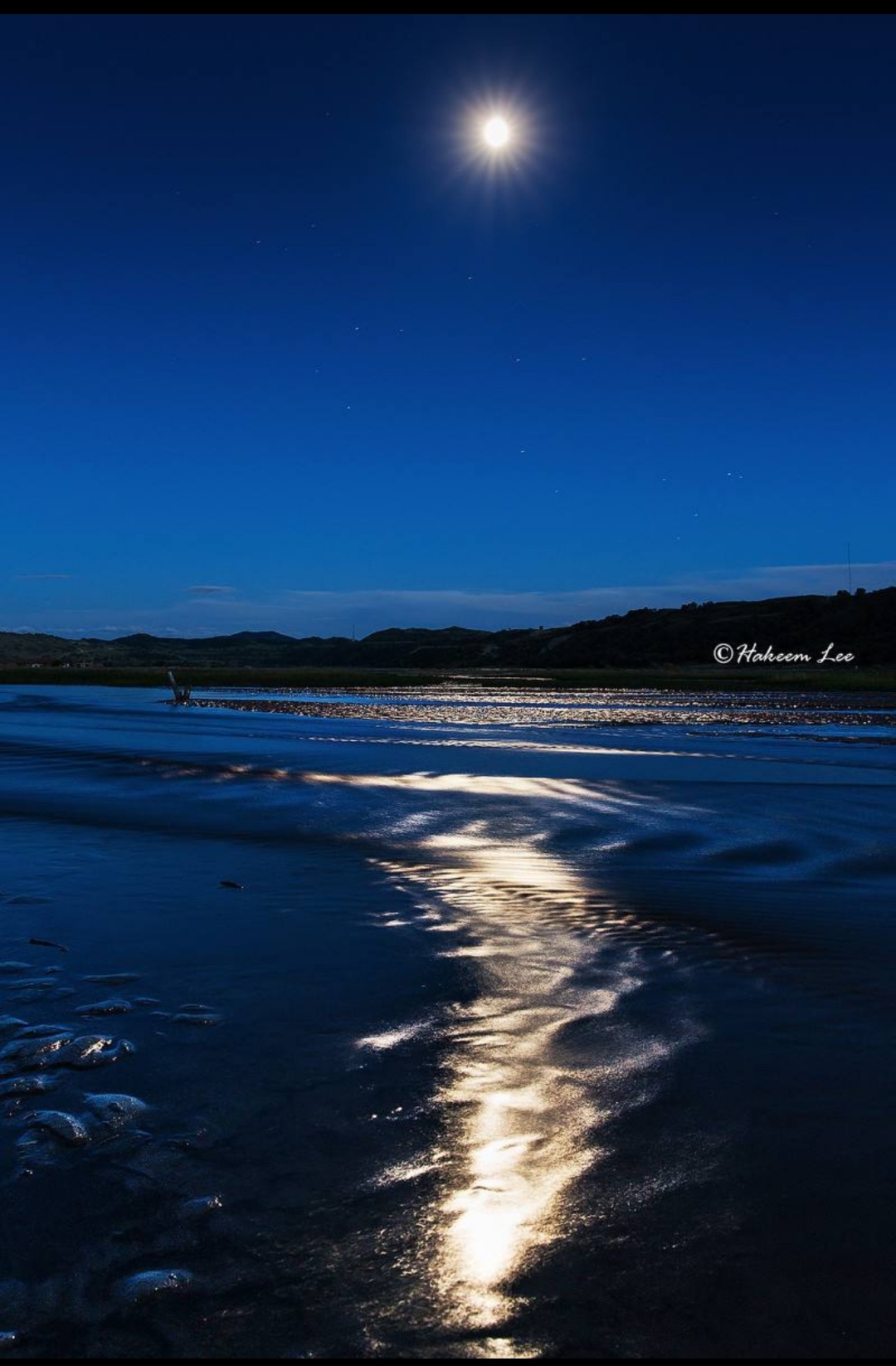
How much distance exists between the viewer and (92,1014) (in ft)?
14.9

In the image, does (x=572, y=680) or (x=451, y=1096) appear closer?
(x=451, y=1096)

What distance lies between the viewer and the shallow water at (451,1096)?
2.50 m

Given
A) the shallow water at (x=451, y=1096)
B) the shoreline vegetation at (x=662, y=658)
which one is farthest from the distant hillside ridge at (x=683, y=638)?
the shallow water at (x=451, y=1096)

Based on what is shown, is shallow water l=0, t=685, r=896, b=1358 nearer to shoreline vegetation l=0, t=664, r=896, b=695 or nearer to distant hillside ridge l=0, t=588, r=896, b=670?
shoreline vegetation l=0, t=664, r=896, b=695

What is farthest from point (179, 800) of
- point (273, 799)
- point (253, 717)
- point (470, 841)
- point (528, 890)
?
point (253, 717)

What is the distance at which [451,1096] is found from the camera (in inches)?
143

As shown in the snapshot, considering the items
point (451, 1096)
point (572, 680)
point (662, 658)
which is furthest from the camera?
point (662, 658)

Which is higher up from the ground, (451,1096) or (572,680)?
(572,680)

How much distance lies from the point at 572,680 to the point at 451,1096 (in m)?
53.6

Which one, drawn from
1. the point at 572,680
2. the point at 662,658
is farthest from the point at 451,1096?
the point at 662,658

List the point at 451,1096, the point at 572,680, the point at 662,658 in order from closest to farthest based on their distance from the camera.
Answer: the point at 451,1096 < the point at 572,680 < the point at 662,658

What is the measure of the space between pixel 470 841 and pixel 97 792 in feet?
21.0

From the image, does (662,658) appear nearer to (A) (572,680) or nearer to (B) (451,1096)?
(A) (572,680)

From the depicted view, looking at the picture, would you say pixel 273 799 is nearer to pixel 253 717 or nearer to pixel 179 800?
pixel 179 800
